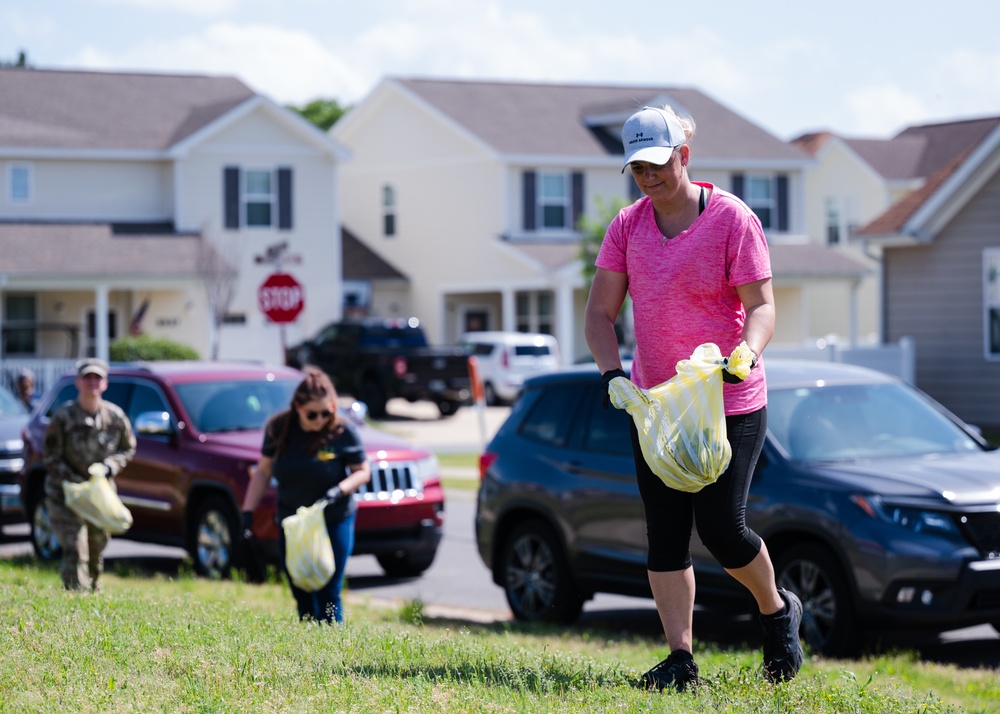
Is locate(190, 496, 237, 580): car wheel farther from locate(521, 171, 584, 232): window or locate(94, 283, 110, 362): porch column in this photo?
locate(521, 171, 584, 232): window

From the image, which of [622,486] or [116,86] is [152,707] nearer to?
[622,486]

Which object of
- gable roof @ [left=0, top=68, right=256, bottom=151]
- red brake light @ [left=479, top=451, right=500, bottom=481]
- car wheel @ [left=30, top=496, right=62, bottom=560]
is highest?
gable roof @ [left=0, top=68, right=256, bottom=151]

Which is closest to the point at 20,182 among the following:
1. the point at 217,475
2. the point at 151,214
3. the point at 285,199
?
the point at 151,214

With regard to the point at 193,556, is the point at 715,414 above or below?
above

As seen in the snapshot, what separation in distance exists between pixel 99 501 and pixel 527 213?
32082 mm

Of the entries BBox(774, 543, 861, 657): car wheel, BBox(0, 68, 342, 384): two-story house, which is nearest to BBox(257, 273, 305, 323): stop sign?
BBox(774, 543, 861, 657): car wheel

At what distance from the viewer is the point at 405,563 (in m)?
13.2

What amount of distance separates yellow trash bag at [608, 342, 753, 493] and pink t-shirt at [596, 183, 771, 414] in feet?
0.87

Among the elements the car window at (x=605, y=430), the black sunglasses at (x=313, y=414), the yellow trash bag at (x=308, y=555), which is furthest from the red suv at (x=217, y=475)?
the yellow trash bag at (x=308, y=555)

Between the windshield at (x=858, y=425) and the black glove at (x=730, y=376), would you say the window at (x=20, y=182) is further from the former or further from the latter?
the black glove at (x=730, y=376)

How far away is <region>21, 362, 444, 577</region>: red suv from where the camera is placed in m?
12.2

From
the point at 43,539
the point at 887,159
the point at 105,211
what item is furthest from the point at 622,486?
the point at 887,159

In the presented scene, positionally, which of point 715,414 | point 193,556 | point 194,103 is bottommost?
point 193,556

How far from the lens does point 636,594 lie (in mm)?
9789
